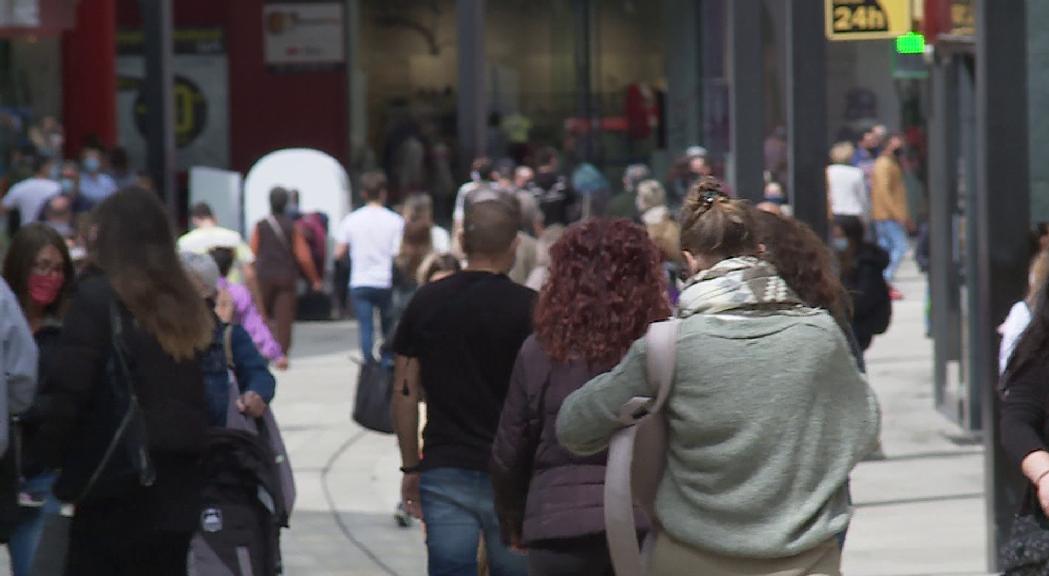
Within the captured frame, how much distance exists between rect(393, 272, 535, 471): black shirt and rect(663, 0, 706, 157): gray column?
27.9 m

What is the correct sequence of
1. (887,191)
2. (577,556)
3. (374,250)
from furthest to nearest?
(887,191), (374,250), (577,556)

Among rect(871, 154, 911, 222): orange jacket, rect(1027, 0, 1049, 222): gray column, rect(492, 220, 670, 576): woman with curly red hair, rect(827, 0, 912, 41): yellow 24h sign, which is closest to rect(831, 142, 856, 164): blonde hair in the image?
rect(871, 154, 911, 222): orange jacket

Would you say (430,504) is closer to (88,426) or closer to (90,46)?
(88,426)

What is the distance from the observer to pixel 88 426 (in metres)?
5.84

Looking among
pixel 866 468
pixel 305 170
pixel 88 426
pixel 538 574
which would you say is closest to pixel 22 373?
pixel 88 426

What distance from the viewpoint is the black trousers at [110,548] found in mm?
5863

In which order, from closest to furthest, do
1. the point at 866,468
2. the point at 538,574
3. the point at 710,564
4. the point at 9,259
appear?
the point at 710,564
the point at 538,574
the point at 9,259
the point at 866,468

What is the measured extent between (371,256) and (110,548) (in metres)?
10.9

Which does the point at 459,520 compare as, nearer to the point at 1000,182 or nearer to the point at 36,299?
the point at 36,299

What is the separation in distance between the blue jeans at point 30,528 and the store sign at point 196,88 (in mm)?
24810

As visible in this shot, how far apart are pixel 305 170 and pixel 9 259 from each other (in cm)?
1684

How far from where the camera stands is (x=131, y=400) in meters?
5.78

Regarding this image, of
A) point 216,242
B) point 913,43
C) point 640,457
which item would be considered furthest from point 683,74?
point 640,457

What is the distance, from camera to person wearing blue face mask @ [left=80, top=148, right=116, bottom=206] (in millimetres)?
22625
